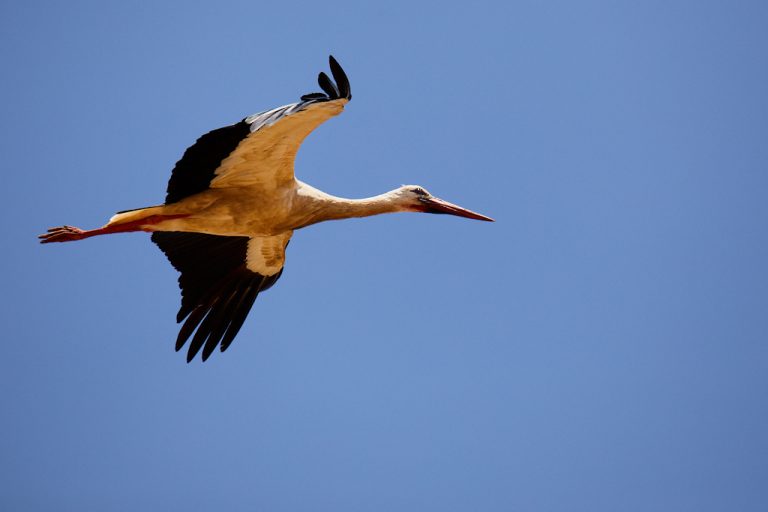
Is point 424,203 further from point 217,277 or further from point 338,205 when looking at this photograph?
point 217,277

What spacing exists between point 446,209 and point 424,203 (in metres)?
0.22

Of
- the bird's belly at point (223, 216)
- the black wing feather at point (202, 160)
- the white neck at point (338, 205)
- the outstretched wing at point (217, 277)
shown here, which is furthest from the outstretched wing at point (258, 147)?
the outstretched wing at point (217, 277)

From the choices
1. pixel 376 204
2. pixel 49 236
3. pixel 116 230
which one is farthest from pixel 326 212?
pixel 49 236

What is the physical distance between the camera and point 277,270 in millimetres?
9898

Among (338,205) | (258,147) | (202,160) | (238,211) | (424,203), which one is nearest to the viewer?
(258,147)

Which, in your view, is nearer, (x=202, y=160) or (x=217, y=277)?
(x=202, y=160)

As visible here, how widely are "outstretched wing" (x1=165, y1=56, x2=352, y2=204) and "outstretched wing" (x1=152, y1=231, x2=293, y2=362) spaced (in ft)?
3.35

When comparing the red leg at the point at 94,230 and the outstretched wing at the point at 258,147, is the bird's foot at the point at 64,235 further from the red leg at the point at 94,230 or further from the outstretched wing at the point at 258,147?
the outstretched wing at the point at 258,147

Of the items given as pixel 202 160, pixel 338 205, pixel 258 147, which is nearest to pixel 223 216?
pixel 202 160

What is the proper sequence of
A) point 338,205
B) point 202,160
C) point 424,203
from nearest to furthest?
point 202,160, point 338,205, point 424,203

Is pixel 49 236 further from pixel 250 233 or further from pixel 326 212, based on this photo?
pixel 326 212

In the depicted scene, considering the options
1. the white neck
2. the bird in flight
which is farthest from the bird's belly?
the white neck

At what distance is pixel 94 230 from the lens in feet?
28.2

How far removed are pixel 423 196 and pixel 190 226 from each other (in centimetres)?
206
